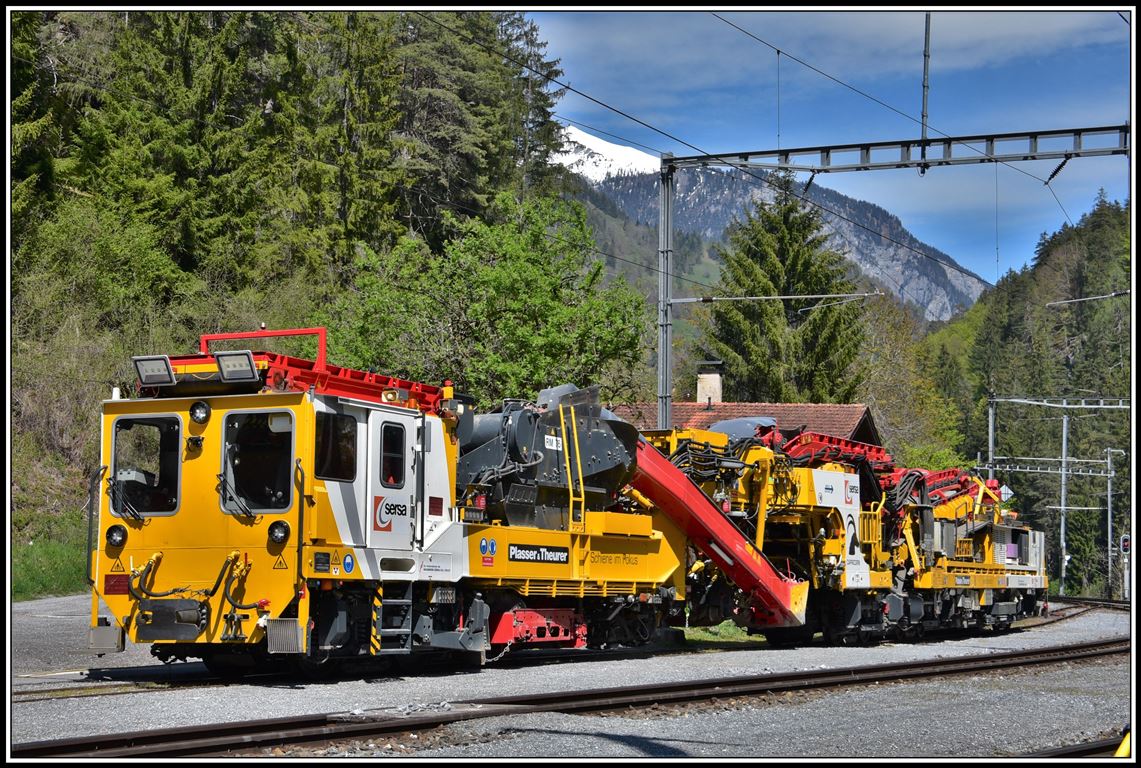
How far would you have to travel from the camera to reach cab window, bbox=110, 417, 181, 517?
13164mm

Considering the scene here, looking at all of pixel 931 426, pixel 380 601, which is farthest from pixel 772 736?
pixel 931 426

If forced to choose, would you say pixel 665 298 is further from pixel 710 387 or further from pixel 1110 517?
pixel 1110 517

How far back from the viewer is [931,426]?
79.4 meters

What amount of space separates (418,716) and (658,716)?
231 centimetres

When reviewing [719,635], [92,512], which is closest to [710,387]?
[719,635]

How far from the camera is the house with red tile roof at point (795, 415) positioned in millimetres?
41750

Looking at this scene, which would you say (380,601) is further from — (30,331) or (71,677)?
(30,331)

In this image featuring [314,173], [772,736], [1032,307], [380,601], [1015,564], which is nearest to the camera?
[772,736]

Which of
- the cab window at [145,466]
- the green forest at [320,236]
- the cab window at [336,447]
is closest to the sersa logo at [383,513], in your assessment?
the cab window at [336,447]

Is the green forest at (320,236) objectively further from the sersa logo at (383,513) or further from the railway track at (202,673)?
the railway track at (202,673)

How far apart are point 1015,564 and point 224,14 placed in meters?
35.6

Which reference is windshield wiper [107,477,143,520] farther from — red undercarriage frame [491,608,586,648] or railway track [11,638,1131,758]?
red undercarriage frame [491,608,586,648]

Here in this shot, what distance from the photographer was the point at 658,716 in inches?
449

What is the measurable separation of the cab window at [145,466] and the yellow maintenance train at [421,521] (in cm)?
2
